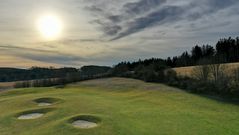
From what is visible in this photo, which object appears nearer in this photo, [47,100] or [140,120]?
[140,120]

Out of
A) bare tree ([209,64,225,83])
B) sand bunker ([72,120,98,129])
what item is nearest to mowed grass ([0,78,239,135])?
sand bunker ([72,120,98,129])

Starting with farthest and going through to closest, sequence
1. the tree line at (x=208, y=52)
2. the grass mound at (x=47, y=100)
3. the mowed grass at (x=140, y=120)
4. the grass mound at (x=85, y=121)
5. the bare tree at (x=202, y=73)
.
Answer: the tree line at (x=208, y=52), the bare tree at (x=202, y=73), the grass mound at (x=47, y=100), the grass mound at (x=85, y=121), the mowed grass at (x=140, y=120)

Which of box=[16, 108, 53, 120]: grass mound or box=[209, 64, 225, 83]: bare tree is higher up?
box=[209, 64, 225, 83]: bare tree

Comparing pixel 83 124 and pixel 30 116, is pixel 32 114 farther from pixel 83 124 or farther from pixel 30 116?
pixel 83 124

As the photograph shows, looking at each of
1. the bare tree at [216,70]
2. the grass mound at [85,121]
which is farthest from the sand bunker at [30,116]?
the bare tree at [216,70]

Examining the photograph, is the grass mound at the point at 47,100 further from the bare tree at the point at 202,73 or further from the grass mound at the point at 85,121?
the bare tree at the point at 202,73

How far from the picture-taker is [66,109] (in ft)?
117

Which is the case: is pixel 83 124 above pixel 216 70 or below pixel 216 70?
below

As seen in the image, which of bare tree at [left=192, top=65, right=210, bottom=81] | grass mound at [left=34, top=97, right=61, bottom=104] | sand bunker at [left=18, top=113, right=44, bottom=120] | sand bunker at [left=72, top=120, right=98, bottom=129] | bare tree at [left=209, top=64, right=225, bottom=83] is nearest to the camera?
sand bunker at [left=72, top=120, right=98, bottom=129]

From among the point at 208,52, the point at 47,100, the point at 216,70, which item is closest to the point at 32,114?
the point at 47,100

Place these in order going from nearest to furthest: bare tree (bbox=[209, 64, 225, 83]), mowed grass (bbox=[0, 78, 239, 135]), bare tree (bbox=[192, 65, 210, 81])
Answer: mowed grass (bbox=[0, 78, 239, 135]) < bare tree (bbox=[209, 64, 225, 83]) < bare tree (bbox=[192, 65, 210, 81])

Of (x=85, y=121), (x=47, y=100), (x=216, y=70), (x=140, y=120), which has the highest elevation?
(x=216, y=70)

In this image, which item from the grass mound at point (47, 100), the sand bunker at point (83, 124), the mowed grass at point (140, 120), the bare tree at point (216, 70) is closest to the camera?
the mowed grass at point (140, 120)

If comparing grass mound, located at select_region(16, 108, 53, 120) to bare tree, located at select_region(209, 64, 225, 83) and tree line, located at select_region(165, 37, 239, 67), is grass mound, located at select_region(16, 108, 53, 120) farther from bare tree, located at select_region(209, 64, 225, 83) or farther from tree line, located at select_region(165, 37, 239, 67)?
tree line, located at select_region(165, 37, 239, 67)
